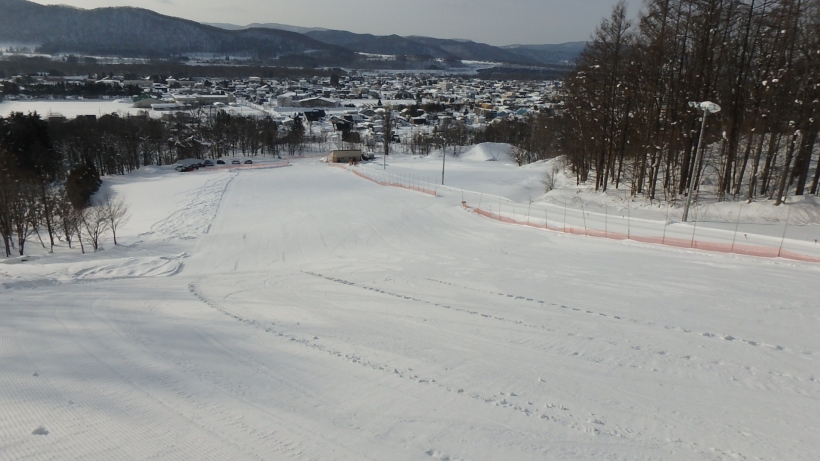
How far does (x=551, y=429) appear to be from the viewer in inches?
236

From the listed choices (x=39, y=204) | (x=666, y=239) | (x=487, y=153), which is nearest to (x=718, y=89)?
(x=666, y=239)

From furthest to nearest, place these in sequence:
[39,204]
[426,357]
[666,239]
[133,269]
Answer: [39,204] < [133,269] < [666,239] < [426,357]

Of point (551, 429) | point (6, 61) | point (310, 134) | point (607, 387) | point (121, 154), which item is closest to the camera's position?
point (551, 429)

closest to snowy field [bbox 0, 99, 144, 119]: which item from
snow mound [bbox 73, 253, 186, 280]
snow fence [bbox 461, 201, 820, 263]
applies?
snow mound [bbox 73, 253, 186, 280]

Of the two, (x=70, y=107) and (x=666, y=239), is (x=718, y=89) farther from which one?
(x=70, y=107)

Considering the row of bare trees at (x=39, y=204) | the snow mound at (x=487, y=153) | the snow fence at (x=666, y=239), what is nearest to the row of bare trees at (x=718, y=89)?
the snow fence at (x=666, y=239)

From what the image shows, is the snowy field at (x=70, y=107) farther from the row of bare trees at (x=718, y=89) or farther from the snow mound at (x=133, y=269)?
the row of bare trees at (x=718, y=89)

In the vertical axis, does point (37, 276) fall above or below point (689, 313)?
below

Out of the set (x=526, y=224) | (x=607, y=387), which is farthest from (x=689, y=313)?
(x=526, y=224)

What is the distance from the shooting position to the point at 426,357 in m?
8.32

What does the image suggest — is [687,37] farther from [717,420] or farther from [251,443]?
[251,443]

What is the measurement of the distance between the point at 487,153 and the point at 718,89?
147 ft

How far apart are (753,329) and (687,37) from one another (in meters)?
17.5

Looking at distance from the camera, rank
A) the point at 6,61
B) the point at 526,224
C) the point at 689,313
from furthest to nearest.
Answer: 1. the point at 6,61
2. the point at 526,224
3. the point at 689,313
